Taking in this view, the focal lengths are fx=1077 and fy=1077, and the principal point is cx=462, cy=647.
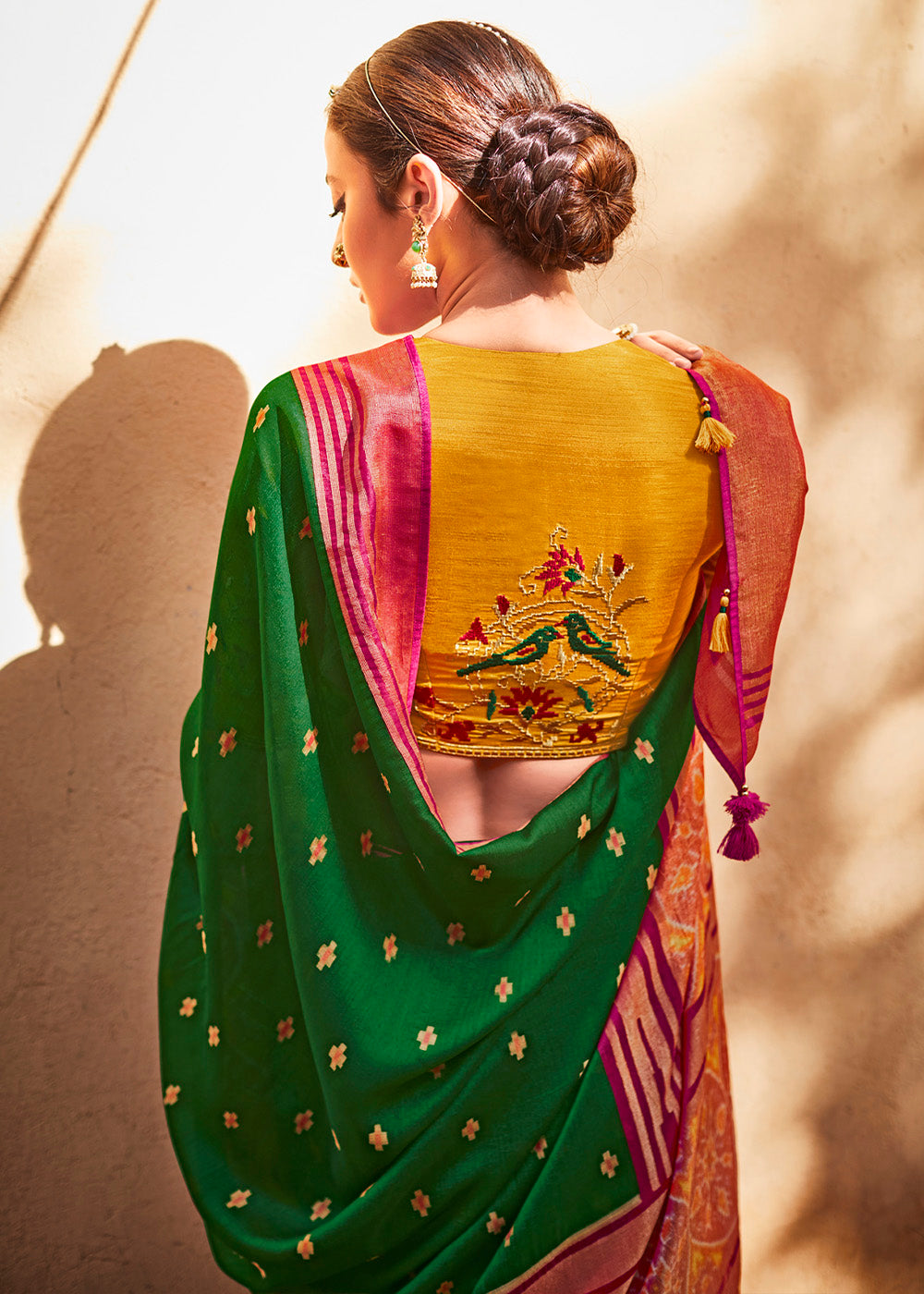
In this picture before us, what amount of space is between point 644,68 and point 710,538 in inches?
28.3

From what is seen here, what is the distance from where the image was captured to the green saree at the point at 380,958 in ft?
2.72

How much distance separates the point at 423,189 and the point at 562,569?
332 mm

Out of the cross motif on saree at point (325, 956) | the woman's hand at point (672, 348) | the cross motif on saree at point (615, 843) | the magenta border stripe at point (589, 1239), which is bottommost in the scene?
the magenta border stripe at point (589, 1239)

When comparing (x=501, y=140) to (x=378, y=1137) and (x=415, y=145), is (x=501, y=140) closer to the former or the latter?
(x=415, y=145)

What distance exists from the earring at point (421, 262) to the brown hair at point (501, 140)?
0.03 m

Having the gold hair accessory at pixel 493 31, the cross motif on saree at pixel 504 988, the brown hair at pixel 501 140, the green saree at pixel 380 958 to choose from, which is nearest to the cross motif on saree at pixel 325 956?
the green saree at pixel 380 958

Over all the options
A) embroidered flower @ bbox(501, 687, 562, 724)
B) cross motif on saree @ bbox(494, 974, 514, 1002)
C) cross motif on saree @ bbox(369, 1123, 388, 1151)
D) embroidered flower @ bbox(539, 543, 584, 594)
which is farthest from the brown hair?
cross motif on saree @ bbox(369, 1123, 388, 1151)

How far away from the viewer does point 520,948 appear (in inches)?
35.0

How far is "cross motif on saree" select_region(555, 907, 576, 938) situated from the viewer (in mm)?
895

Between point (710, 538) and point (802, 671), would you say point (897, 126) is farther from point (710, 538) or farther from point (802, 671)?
point (710, 538)

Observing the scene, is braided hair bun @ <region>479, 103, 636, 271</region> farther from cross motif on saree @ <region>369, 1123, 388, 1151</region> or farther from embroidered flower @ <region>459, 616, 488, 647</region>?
cross motif on saree @ <region>369, 1123, 388, 1151</region>

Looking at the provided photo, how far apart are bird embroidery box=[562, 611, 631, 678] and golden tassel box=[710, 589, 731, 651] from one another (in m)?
0.09

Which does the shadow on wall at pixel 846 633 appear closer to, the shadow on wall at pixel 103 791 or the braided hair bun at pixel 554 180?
the braided hair bun at pixel 554 180

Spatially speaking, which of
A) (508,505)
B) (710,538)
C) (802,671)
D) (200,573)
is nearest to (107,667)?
(200,573)
